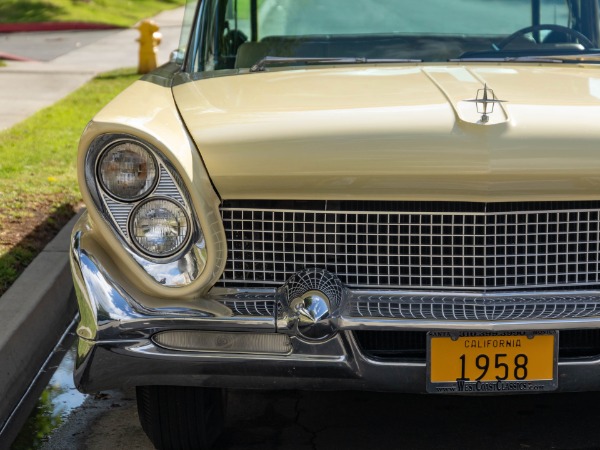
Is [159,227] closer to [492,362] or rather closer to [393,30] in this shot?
[492,362]

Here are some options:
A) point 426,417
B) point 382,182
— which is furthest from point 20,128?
point 382,182

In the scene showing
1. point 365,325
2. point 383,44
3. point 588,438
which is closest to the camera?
point 365,325

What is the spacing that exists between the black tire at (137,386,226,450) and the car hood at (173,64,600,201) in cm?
70

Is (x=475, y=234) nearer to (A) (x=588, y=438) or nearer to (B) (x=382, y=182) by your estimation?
(B) (x=382, y=182)

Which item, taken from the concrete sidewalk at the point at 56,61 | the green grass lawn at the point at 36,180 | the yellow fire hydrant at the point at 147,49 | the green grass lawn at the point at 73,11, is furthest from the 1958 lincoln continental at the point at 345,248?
the green grass lawn at the point at 73,11

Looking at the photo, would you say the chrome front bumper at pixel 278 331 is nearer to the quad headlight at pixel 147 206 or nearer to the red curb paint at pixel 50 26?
the quad headlight at pixel 147 206

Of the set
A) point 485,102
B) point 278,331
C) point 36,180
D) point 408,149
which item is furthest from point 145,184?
point 36,180

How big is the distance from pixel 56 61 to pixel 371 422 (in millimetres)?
11774

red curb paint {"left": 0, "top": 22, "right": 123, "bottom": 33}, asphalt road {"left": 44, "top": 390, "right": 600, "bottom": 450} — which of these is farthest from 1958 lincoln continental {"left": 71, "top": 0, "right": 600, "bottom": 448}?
red curb paint {"left": 0, "top": 22, "right": 123, "bottom": 33}

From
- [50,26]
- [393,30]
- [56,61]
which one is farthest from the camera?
[50,26]

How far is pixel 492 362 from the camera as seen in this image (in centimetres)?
298

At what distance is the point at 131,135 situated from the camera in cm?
300

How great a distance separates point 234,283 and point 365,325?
410 mm

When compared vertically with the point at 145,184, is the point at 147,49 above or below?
below
